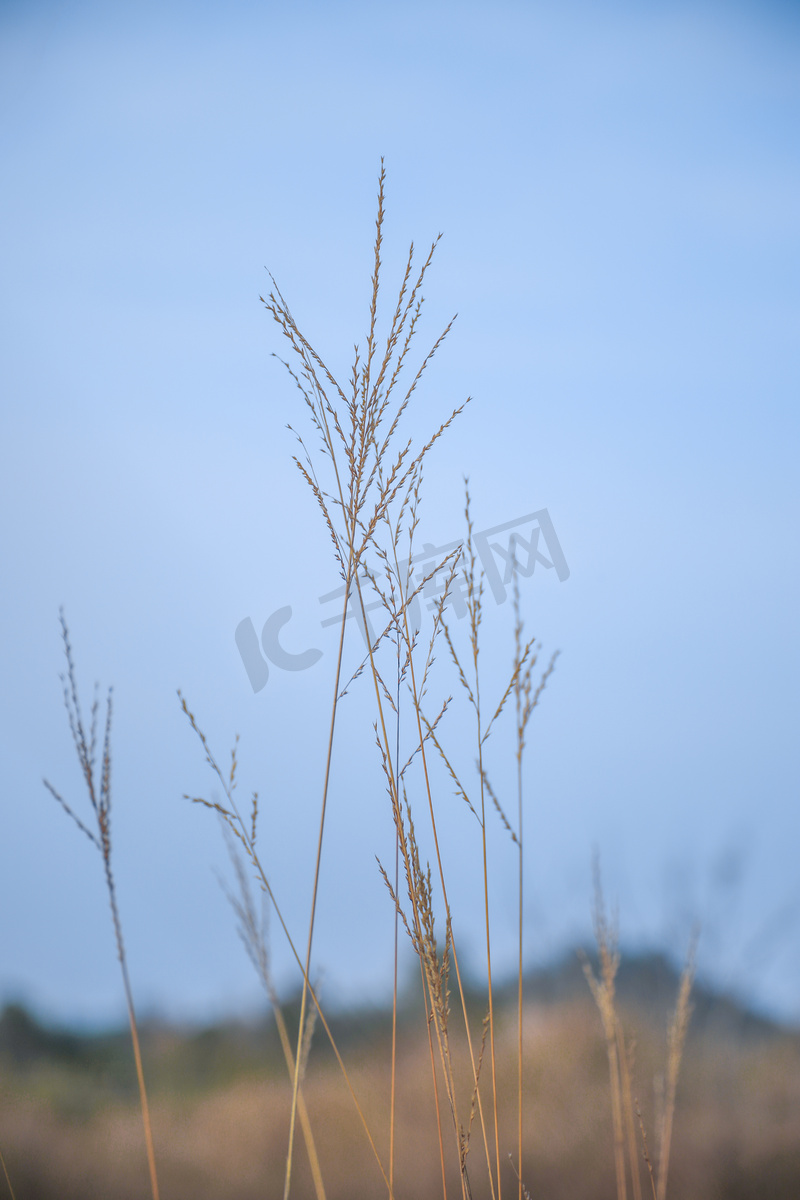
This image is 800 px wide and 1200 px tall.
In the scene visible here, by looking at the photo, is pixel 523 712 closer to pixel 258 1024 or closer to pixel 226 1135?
pixel 226 1135

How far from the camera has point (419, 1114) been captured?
2.73m

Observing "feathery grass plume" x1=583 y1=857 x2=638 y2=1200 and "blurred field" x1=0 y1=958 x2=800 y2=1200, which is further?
"blurred field" x1=0 y1=958 x2=800 y2=1200

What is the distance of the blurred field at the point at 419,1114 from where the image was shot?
2602mm

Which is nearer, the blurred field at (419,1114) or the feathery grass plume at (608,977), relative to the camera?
the feathery grass plume at (608,977)

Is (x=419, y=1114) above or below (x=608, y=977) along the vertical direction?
below

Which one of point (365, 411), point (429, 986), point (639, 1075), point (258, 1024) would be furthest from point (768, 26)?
point (258, 1024)

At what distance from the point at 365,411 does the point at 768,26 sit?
3.04 metres

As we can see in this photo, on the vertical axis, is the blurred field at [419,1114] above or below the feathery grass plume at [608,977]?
below

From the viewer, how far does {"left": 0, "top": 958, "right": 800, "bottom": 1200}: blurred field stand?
8.54 ft

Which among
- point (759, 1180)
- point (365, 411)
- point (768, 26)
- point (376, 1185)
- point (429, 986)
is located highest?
point (768, 26)

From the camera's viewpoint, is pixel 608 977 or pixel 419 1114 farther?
pixel 419 1114

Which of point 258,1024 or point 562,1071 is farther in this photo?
point 258,1024

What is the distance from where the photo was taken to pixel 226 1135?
118 inches

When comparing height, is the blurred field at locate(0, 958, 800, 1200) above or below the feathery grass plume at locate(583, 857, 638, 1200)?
below
